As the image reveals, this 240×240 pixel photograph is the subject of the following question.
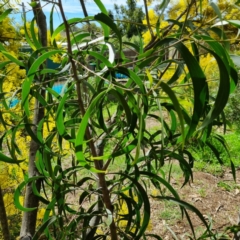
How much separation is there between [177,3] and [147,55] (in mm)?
2022

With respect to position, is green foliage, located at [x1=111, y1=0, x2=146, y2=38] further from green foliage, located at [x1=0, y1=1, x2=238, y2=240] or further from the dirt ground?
the dirt ground

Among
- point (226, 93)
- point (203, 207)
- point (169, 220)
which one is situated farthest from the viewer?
point (203, 207)

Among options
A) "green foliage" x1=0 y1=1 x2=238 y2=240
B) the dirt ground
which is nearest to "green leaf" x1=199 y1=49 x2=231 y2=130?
"green foliage" x1=0 y1=1 x2=238 y2=240

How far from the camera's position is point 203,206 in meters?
1.84

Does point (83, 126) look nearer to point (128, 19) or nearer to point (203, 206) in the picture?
point (128, 19)

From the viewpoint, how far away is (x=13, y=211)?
3.30ft

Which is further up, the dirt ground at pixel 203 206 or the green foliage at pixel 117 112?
the green foliage at pixel 117 112

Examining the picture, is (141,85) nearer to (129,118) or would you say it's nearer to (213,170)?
(129,118)

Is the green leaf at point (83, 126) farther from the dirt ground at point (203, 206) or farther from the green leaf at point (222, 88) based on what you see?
the dirt ground at point (203, 206)

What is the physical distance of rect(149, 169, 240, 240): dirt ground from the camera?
162 centimetres

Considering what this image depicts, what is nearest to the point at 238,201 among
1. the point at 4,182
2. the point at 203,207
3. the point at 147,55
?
the point at 203,207

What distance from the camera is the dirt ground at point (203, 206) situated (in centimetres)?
162

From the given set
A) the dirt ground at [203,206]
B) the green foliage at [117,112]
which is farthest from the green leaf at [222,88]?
the dirt ground at [203,206]

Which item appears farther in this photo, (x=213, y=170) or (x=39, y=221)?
(x=213, y=170)
